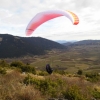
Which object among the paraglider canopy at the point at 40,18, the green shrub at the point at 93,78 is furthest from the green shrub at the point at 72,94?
the green shrub at the point at 93,78

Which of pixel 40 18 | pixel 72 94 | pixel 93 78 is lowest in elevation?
pixel 93 78

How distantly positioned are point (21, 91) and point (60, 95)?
6.85 ft

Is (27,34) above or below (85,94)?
above

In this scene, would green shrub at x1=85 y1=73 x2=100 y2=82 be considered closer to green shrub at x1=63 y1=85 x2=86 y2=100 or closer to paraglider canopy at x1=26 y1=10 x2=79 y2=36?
paraglider canopy at x1=26 y1=10 x2=79 y2=36

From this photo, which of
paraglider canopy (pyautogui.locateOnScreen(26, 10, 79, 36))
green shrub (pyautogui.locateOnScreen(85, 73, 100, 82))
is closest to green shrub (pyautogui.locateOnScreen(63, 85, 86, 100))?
paraglider canopy (pyautogui.locateOnScreen(26, 10, 79, 36))

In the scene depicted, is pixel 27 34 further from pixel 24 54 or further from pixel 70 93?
pixel 24 54

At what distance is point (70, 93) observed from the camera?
833cm

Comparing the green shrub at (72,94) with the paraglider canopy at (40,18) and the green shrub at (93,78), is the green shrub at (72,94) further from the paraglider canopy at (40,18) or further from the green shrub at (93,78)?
the green shrub at (93,78)

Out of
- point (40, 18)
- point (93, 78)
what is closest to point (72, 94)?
point (40, 18)

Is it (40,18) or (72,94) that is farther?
(40,18)

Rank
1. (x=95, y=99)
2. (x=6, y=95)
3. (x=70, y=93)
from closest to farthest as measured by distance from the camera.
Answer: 1. (x=6, y=95)
2. (x=70, y=93)
3. (x=95, y=99)

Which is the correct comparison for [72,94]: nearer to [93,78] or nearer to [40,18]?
[40,18]

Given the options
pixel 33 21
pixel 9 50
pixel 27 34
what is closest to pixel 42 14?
pixel 33 21

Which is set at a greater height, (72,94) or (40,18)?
(40,18)
